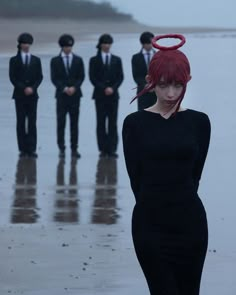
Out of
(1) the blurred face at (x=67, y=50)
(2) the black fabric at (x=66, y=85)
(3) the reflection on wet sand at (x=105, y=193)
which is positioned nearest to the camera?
(3) the reflection on wet sand at (x=105, y=193)

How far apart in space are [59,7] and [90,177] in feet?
237

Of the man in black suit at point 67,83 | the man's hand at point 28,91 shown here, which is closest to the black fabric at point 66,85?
the man in black suit at point 67,83

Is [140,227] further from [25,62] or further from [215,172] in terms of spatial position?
[25,62]

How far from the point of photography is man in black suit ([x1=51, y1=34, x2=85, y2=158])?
1759 cm

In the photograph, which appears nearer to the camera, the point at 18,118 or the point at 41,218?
the point at 41,218

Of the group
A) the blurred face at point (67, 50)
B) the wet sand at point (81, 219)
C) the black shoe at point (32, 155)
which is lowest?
the wet sand at point (81, 219)

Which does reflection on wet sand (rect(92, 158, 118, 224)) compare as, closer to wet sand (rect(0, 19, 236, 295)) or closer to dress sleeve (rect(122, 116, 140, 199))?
wet sand (rect(0, 19, 236, 295))

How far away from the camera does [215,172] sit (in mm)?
15664

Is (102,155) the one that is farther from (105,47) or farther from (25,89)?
(105,47)

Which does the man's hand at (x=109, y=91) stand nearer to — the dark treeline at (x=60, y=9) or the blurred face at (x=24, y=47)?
the blurred face at (x=24, y=47)

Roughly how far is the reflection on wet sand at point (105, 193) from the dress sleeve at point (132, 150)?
5340 mm

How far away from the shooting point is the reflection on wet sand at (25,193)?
40.9ft

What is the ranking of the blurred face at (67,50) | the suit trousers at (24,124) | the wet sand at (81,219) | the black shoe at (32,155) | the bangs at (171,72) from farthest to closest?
the blurred face at (67,50) → the suit trousers at (24,124) → the black shoe at (32,155) → the wet sand at (81,219) → the bangs at (171,72)

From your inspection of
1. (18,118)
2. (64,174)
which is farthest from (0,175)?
(18,118)
